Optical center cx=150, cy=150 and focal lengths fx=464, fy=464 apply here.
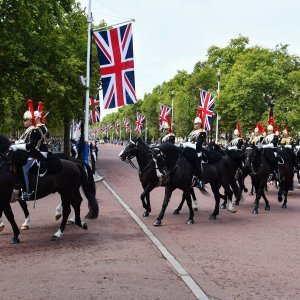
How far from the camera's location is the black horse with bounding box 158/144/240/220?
1155 cm

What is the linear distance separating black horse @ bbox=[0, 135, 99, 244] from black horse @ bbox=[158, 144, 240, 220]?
238 centimetres

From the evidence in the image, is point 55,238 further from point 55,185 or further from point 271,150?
point 271,150

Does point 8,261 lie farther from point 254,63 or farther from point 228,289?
point 254,63

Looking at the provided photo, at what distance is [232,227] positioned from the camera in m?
10.8

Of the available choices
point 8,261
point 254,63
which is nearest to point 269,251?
point 8,261

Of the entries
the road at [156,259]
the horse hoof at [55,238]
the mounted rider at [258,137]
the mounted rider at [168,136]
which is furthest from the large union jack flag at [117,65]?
the horse hoof at [55,238]

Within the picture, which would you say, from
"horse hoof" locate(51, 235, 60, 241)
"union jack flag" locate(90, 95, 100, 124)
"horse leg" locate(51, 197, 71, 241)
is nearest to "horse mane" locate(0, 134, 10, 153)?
"horse leg" locate(51, 197, 71, 241)

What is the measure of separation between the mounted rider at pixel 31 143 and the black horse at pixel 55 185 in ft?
0.55

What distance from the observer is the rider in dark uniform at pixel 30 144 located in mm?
8891

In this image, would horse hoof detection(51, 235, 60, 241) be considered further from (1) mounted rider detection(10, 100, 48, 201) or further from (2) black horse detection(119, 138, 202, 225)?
(2) black horse detection(119, 138, 202, 225)

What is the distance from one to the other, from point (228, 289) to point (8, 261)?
3565 millimetres

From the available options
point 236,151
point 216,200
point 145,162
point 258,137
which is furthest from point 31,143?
point 258,137

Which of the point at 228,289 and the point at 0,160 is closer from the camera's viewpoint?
the point at 228,289

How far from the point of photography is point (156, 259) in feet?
25.0
